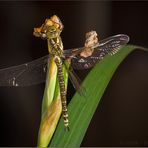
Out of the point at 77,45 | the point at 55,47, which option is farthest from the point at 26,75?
the point at 77,45

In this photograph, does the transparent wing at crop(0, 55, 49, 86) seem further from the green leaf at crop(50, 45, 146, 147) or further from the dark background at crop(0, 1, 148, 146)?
the dark background at crop(0, 1, 148, 146)

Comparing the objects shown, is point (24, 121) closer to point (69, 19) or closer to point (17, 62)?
point (17, 62)

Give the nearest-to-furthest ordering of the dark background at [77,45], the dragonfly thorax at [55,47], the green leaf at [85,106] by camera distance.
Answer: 1. the green leaf at [85,106]
2. the dragonfly thorax at [55,47]
3. the dark background at [77,45]

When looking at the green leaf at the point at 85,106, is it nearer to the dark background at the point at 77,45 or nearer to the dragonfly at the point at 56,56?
the dragonfly at the point at 56,56

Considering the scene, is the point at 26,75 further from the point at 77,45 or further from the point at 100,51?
the point at 77,45

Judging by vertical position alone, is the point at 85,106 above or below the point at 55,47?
below

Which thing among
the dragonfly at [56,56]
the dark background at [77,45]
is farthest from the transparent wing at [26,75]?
the dark background at [77,45]
